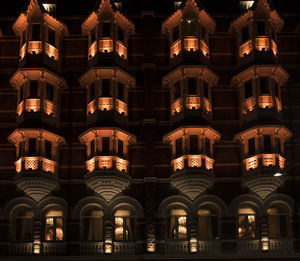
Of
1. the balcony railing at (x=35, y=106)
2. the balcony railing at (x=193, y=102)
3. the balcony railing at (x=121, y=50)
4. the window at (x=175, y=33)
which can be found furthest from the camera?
the window at (x=175, y=33)

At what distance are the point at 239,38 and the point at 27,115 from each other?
12.8 meters

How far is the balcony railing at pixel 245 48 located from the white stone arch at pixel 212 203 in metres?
8.43

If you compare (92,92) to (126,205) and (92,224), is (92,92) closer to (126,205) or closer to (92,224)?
(126,205)

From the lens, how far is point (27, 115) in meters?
34.8

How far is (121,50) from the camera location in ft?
121

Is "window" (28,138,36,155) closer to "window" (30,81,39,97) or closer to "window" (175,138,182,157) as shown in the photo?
"window" (30,81,39,97)

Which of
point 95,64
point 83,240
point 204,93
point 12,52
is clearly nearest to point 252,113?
point 204,93

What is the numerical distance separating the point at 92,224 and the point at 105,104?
652 cm

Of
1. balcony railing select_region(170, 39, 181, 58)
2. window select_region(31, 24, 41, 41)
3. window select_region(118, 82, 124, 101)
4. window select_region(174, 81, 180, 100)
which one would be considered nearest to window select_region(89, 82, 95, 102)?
window select_region(118, 82, 124, 101)

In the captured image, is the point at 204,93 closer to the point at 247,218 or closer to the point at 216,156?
the point at 216,156

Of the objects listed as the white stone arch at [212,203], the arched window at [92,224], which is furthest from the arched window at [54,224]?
the white stone arch at [212,203]

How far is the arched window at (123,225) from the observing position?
3419 cm

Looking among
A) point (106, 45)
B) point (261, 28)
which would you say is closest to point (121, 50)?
point (106, 45)

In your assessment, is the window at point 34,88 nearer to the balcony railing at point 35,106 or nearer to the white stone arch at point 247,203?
the balcony railing at point 35,106
